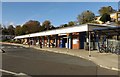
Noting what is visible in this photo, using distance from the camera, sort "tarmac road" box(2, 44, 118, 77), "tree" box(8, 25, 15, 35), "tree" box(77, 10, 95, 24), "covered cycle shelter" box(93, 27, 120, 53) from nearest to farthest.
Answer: "tarmac road" box(2, 44, 118, 77) < "covered cycle shelter" box(93, 27, 120, 53) < "tree" box(77, 10, 95, 24) < "tree" box(8, 25, 15, 35)

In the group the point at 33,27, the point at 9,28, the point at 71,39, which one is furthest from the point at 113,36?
the point at 9,28

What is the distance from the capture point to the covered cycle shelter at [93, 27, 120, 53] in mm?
33403

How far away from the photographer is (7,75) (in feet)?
43.7

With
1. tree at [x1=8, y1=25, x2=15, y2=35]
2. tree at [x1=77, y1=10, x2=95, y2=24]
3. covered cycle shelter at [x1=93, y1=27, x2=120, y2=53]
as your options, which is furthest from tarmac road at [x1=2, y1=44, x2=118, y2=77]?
tree at [x1=8, y1=25, x2=15, y2=35]

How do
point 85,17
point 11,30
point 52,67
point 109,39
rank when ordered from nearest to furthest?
point 52,67 → point 109,39 → point 85,17 → point 11,30

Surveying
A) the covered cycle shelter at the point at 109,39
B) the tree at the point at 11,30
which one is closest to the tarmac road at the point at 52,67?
the covered cycle shelter at the point at 109,39

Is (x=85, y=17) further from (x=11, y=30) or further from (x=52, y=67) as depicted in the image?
(x=52, y=67)

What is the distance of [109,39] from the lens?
37.0m

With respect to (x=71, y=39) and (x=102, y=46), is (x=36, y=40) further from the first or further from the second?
(x=102, y=46)

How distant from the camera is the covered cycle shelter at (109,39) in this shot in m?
33.4

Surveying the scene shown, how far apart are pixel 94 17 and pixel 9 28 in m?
76.6

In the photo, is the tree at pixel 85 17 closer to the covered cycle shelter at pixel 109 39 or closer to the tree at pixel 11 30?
the covered cycle shelter at pixel 109 39

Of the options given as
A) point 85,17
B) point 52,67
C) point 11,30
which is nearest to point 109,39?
point 52,67

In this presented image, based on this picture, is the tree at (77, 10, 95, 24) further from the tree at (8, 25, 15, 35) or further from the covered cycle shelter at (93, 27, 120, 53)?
the tree at (8, 25, 15, 35)
